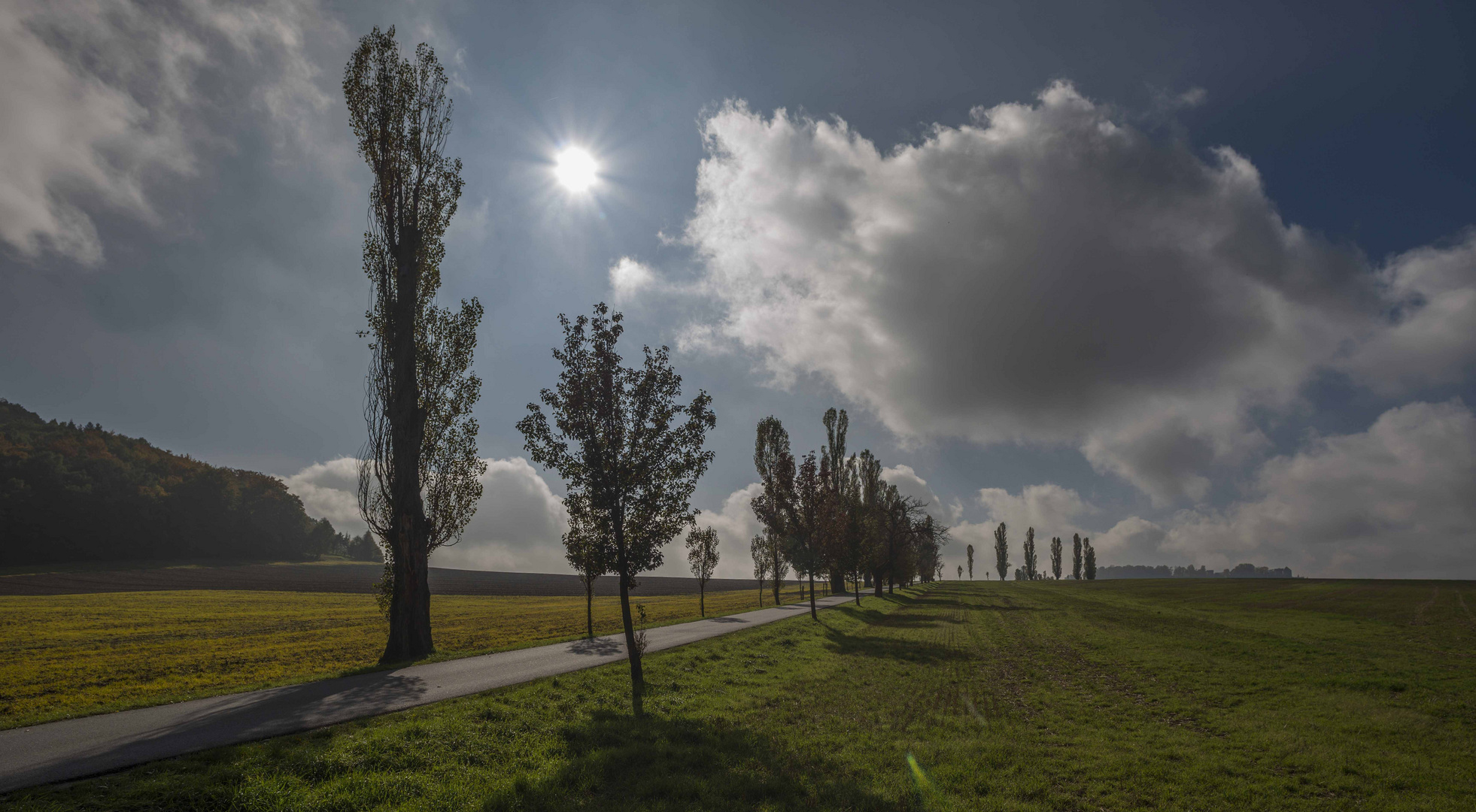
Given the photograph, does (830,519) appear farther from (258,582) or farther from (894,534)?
(258,582)

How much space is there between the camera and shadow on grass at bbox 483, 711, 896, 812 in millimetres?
8719

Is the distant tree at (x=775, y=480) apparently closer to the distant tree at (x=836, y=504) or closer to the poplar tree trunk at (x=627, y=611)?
the distant tree at (x=836, y=504)

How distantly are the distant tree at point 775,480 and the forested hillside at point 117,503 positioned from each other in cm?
11266

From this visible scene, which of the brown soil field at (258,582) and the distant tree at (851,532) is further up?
the distant tree at (851,532)

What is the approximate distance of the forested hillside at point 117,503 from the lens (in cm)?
8638

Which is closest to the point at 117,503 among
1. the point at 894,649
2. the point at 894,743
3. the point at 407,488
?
the point at 407,488

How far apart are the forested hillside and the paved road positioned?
11529 centimetres

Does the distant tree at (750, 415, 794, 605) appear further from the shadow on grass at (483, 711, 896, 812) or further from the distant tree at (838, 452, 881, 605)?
the shadow on grass at (483, 711, 896, 812)

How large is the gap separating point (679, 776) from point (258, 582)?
359ft

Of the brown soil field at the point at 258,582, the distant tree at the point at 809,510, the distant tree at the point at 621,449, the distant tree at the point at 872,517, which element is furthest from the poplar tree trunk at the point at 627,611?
the brown soil field at the point at 258,582

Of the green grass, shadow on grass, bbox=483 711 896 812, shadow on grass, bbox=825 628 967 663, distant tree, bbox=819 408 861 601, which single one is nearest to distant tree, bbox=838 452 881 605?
distant tree, bbox=819 408 861 601

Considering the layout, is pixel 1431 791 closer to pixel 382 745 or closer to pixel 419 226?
pixel 382 745

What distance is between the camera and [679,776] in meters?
9.65

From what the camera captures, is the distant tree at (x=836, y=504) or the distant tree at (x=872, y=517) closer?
the distant tree at (x=836, y=504)
